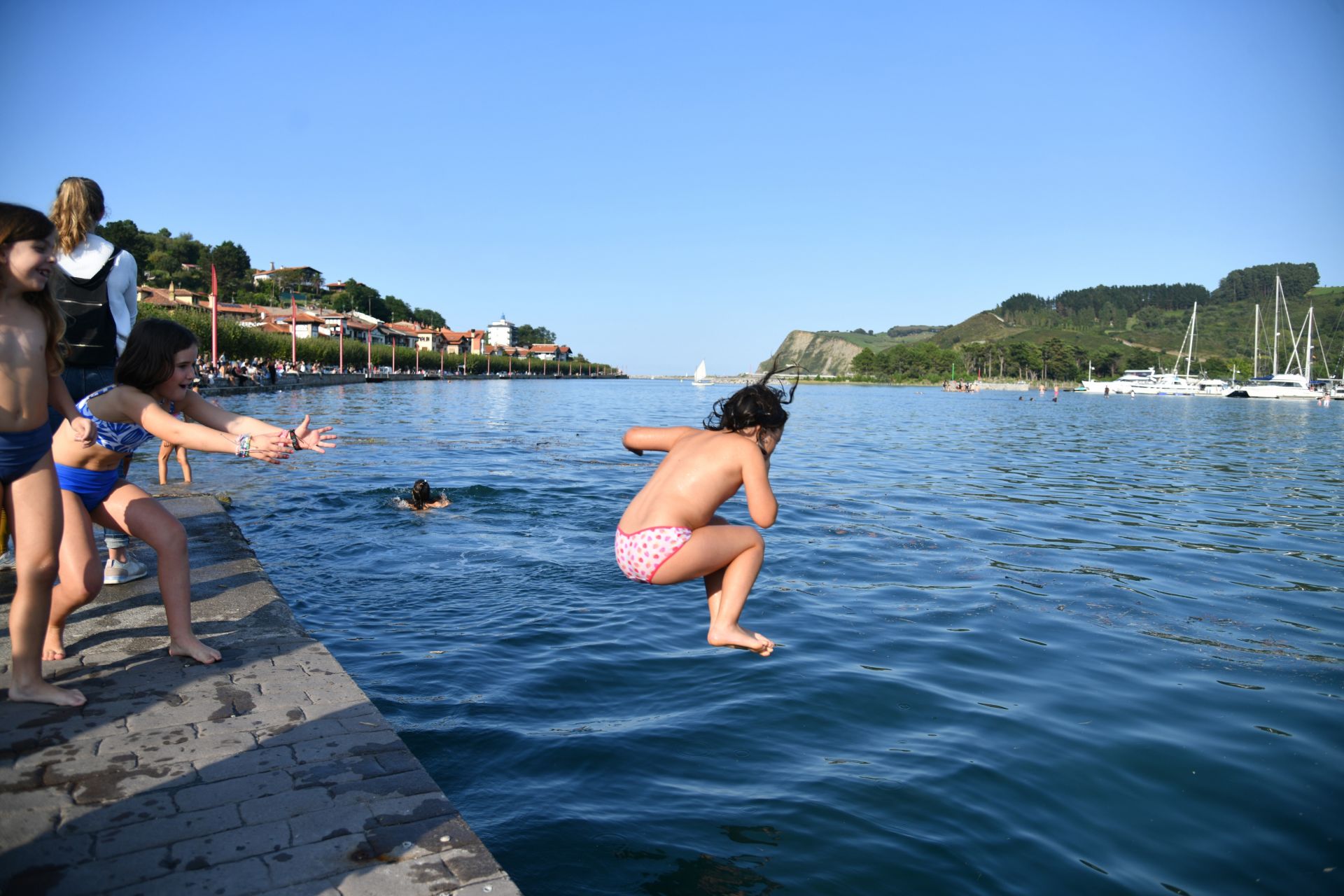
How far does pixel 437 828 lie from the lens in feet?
10.5

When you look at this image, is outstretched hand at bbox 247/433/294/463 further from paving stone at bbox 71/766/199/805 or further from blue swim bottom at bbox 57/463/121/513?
paving stone at bbox 71/766/199/805

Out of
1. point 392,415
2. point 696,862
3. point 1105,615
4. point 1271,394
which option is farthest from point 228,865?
point 1271,394

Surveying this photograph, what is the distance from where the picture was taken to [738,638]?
4504 millimetres

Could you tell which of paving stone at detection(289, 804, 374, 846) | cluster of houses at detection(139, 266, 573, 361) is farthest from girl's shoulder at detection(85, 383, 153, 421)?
cluster of houses at detection(139, 266, 573, 361)

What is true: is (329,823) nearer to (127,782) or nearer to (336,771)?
(336,771)

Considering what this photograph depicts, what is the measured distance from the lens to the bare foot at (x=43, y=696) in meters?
4.05

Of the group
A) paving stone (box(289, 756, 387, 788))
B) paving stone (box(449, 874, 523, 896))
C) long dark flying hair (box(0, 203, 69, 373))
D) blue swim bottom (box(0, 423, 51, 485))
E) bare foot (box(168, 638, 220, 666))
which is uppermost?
long dark flying hair (box(0, 203, 69, 373))

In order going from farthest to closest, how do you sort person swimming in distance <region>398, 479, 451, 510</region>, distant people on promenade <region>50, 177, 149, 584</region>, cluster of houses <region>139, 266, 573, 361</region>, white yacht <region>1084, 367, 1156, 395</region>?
white yacht <region>1084, 367, 1156, 395</region> < cluster of houses <region>139, 266, 573, 361</region> < person swimming in distance <region>398, 479, 451, 510</region> < distant people on promenade <region>50, 177, 149, 584</region>

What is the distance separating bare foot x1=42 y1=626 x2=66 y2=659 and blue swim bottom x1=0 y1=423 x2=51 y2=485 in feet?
3.98

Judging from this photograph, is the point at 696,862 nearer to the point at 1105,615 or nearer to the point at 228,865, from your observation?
the point at 228,865

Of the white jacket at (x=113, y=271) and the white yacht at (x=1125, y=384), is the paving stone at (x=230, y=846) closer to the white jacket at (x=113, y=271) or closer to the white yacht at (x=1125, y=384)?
the white jacket at (x=113, y=271)

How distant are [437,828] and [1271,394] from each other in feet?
405

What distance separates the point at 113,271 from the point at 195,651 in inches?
101

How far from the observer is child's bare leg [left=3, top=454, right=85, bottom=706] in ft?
13.1
